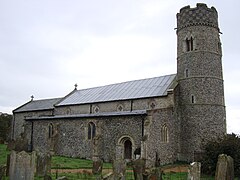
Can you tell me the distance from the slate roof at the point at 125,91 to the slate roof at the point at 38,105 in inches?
136

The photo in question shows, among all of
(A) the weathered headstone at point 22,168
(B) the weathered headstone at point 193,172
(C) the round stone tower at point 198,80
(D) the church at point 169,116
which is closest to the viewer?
(B) the weathered headstone at point 193,172

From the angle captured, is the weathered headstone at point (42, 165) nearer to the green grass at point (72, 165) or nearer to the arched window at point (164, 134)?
the green grass at point (72, 165)

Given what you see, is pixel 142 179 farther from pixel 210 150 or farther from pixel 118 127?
pixel 118 127

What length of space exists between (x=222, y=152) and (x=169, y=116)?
6.35 metres

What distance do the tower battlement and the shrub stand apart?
12.0 metres

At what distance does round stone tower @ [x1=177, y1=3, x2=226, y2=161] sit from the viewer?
2508cm

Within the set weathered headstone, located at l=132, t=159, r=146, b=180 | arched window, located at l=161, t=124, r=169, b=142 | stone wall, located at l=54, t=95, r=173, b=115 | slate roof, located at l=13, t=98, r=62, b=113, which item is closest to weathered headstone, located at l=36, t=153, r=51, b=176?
weathered headstone, located at l=132, t=159, r=146, b=180

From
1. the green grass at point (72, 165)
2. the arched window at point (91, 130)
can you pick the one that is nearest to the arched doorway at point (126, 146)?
the green grass at point (72, 165)

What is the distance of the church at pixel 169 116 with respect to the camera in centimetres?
2348

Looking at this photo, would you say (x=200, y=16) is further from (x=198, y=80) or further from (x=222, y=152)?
(x=222, y=152)

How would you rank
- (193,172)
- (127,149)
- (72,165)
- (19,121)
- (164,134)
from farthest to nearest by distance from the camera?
(19,121), (127,149), (164,134), (72,165), (193,172)

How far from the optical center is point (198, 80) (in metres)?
26.0

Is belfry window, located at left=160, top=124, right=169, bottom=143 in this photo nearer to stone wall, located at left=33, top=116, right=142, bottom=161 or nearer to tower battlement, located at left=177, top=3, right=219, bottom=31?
stone wall, located at left=33, top=116, right=142, bottom=161

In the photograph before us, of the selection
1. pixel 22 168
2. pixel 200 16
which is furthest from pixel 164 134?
pixel 22 168
